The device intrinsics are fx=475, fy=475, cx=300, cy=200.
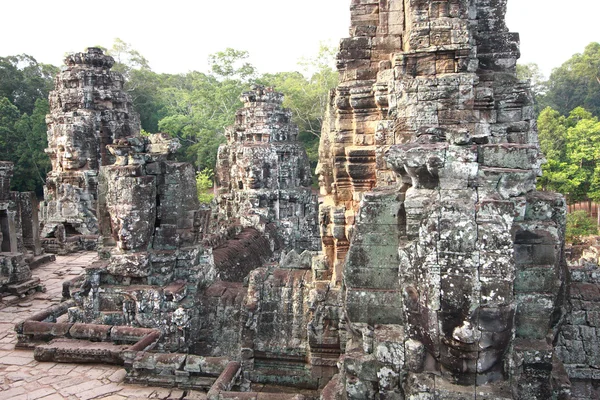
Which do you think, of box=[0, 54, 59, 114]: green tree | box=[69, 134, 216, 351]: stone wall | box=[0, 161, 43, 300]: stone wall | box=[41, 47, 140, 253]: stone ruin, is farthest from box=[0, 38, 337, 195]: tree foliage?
box=[69, 134, 216, 351]: stone wall

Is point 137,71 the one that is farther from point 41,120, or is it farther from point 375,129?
point 375,129

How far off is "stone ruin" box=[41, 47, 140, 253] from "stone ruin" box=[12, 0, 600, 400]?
855 centimetres

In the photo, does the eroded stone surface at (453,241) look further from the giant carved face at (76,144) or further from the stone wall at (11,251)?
the giant carved face at (76,144)

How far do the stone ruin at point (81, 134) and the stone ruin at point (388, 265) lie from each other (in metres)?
8.55

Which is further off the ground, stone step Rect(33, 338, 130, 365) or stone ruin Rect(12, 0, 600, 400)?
stone ruin Rect(12, 0, 600, 400)

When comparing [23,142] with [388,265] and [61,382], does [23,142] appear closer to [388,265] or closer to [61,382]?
[61,382]

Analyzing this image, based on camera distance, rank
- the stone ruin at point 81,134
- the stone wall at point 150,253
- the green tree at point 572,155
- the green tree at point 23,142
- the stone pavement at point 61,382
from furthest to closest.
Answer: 1. the green tree at point 23,142
2. the green tree at point 572,155
3. the stone ruin at point 81,134
4. the stone wall at point 150,253
5. the stone pavement at point 61,382

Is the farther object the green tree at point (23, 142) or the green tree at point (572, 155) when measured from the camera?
the green tree at point (23, 142)

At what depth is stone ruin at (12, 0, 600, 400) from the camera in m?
3.58

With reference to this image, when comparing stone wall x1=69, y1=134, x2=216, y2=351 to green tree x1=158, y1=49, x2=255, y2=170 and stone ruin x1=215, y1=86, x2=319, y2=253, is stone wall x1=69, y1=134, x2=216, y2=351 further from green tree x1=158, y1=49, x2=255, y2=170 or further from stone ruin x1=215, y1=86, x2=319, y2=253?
green tree x1=158, y1=49, x2=255, y2=170

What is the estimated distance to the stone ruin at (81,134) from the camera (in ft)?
56.7

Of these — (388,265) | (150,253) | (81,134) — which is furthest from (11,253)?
(388,265)

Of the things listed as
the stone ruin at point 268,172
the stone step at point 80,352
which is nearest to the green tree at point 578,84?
the stone ruin at point 268,172

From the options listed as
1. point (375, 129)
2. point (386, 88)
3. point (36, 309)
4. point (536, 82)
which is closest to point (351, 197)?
point (375, 129)
